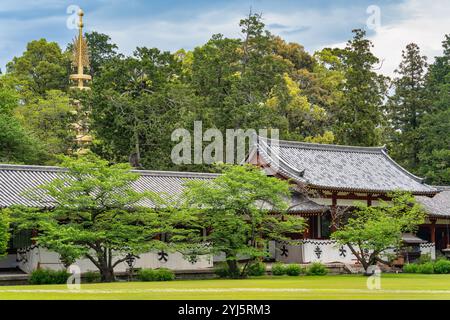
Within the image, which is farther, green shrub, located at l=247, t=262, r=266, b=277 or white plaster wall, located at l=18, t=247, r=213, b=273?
green shrub, located at l=247, t=262, r=266, b=277

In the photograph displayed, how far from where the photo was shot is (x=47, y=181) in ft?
138

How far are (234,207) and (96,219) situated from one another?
601 centimetres

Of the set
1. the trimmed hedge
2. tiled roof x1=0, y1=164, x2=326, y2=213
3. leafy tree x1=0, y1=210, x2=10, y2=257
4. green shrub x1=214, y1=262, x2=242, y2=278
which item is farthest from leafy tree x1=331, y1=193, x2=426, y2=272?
leafy tree x1=0, y1=210, x2=10, y2=257

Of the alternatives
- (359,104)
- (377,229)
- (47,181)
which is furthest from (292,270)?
(359,104)

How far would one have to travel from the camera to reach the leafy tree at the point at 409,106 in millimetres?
72125

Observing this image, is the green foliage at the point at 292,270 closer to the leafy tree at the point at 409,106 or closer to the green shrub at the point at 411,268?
the green shrub at the point at 411,268

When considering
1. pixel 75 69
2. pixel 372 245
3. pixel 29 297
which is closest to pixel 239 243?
pixel 372 245

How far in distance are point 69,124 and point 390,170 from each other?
24.6 m

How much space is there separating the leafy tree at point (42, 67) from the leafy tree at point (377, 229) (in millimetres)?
41614

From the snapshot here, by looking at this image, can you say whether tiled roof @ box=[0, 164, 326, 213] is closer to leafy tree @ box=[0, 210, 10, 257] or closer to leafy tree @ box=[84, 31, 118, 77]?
leafy tree @ box=[0, 210, 10, 257]

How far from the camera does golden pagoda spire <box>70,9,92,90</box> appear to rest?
75500 mm

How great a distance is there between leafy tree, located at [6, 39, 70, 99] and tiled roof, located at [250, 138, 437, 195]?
113ft

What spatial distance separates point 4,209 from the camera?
3744 centimetres

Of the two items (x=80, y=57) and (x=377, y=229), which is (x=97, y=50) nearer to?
(x=80, y=57)
